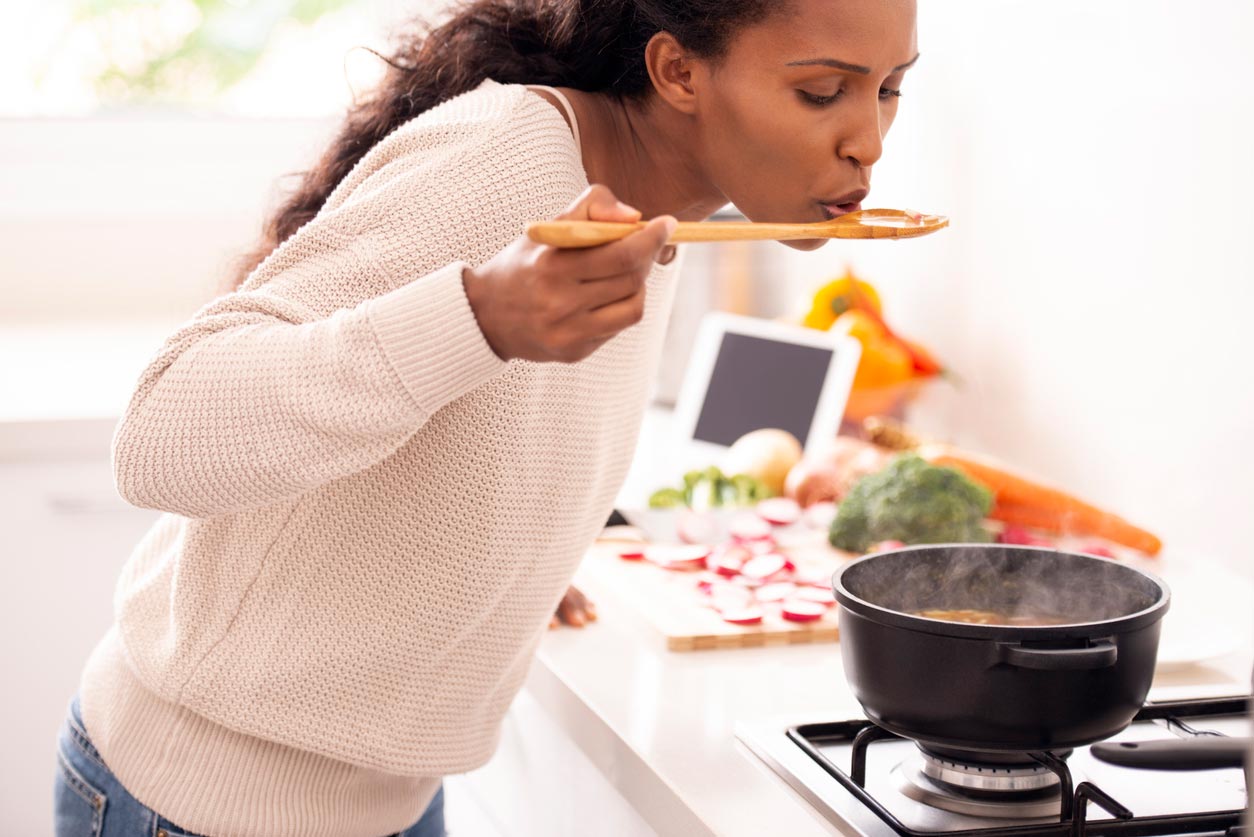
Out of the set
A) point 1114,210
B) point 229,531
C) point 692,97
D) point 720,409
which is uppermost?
point 692,97

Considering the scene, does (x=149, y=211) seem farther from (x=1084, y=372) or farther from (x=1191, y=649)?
(x=1191, y=649)

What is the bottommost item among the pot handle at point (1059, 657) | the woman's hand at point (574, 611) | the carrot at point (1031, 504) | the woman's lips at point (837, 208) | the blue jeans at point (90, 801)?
the blue jeans at point (90, 801)

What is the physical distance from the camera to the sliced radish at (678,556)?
4.27 feet

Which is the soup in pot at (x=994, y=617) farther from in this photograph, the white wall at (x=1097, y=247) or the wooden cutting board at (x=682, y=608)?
the white wall at (x=1097, y=247)

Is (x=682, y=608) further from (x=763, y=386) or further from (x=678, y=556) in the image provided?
(x=763, y=386)

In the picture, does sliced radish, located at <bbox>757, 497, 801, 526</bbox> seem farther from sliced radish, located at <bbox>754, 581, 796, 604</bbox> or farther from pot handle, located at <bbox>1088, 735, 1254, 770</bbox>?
pot handle, located at <bbox>1088, 735, 1254, 770</bbox>

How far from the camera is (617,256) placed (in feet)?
2.04

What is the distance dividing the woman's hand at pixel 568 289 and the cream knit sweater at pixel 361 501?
0.7 inches

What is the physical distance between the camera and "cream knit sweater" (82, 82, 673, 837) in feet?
2.20

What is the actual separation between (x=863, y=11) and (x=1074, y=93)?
80 centimetres

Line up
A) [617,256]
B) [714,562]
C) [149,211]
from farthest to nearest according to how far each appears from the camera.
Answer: [149,211], [714,562], [617,256]

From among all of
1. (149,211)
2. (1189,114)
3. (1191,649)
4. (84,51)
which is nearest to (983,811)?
(1191,649)

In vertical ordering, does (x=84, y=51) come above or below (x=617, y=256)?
below

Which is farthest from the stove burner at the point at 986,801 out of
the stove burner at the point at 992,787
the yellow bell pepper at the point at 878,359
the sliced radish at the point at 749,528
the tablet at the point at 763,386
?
the yellow bell pepper at the point at 878,359
